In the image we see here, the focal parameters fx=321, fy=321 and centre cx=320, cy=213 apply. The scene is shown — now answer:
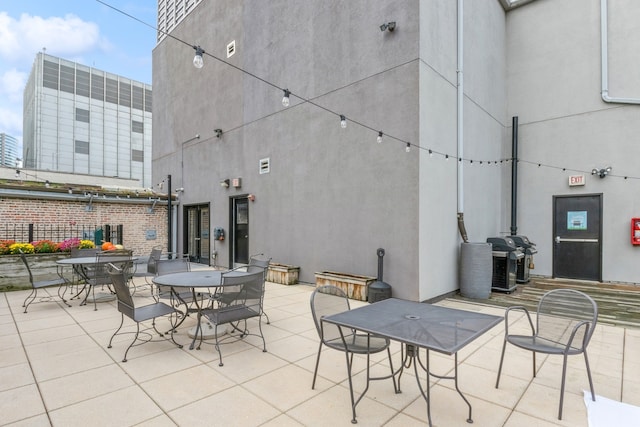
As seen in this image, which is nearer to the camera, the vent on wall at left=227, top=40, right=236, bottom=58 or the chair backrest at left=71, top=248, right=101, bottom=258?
the chair backrest at left=71, top=248, right=101, bottom=258

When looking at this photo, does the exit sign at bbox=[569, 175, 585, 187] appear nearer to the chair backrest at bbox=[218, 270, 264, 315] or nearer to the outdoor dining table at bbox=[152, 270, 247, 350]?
the chair backrest at bbox=[218, 270, 264, 315]

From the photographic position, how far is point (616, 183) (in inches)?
261

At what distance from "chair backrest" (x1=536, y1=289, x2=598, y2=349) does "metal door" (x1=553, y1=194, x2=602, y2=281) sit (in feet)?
18.0

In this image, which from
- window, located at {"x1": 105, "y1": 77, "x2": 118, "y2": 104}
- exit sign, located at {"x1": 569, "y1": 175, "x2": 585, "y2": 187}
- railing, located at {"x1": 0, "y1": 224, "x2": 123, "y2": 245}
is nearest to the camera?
exit sign, located at {"x1": 569, "y1": 175, "x2": 585, "y2": 187}

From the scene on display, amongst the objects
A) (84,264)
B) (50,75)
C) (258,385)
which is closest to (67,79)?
(50,75)

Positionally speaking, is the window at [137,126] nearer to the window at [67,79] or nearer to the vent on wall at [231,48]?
Answer: the window at [67,79]

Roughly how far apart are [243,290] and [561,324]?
9.71ft

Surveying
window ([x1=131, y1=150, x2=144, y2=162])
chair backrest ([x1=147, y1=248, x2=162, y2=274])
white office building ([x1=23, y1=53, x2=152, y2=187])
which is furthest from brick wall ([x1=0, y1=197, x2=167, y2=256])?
window ([x1=131, y1=150, x2=144, y2=162])

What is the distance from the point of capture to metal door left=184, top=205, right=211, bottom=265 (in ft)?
33.8

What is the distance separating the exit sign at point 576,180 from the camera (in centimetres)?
698

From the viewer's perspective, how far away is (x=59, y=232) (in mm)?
8289

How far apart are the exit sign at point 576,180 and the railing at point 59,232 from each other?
11626 mm

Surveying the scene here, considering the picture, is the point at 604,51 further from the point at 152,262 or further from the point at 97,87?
the point at 97,87

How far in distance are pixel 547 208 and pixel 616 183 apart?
50.2 inches
